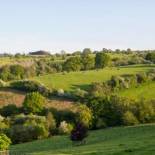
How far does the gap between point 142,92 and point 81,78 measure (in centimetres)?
1678

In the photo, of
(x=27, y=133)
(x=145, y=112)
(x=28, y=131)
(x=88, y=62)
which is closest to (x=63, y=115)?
(x=28, y=131)

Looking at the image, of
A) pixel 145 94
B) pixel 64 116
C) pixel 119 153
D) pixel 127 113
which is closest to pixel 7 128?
pixel 64 116

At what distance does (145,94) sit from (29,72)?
47729 millimetres

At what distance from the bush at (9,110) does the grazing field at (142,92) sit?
19.8 meters

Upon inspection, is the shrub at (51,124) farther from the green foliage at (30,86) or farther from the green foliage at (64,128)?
the green foliage at (30,86)

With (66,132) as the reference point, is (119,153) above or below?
above

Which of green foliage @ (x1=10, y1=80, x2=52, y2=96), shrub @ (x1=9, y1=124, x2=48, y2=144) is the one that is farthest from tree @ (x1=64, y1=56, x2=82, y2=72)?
shrub @ (x1=9, y1=124, x2=48, y2=144)

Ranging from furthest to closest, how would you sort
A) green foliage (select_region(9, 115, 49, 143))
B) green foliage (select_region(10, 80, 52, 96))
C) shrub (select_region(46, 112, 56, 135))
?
1. green foliage (select_region(10, 80, 52, 96))
2. shrub (select_region(46, 112, 56, 135))
3. green foliage (select_region(9, 115, 49, 143))

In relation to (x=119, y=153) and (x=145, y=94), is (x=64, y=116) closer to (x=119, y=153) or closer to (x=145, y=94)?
(x=145, y=94)

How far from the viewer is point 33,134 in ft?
273

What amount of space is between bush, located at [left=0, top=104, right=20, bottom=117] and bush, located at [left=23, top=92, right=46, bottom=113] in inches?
99.2

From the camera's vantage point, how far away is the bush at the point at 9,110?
10031 cm

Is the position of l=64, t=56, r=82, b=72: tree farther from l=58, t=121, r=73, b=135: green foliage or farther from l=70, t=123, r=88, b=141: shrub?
l=70, t=123, r=88, b=141: shrub

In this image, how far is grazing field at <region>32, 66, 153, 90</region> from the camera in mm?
114625
